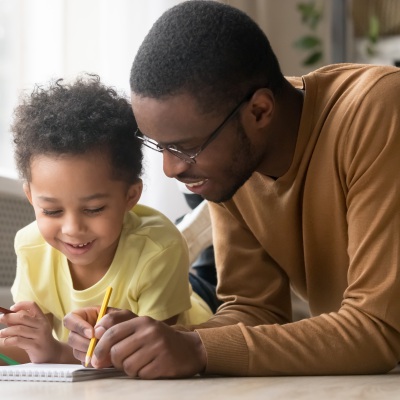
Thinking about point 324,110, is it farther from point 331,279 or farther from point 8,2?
point 8,2

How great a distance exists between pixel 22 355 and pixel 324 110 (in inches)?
29.5

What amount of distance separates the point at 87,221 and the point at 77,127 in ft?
0.62

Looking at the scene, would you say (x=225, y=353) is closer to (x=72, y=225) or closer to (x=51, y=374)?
(x=51, y=374)

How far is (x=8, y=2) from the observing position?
2.80 m

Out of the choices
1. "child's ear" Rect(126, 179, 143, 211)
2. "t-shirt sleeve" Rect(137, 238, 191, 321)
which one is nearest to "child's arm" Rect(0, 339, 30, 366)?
"t-shirt sleeve" Rect(137, 238, 191, 321)

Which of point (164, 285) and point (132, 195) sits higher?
point (132, 195)

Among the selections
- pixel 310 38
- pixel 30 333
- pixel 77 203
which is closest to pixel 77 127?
pixel 77 203

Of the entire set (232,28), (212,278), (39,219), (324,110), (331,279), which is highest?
(232,28)

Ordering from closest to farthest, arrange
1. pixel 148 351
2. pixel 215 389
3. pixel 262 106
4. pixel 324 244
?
pixel 215 389, pixel 148 351, pixel 262 106, pixel 324 244

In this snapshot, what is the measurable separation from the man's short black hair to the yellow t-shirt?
0.45m

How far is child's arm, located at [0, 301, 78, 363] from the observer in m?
1.60

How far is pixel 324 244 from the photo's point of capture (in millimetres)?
1705

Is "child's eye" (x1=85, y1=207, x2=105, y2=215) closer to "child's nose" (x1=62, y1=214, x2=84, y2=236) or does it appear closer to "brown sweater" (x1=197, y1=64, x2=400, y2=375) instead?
"child's nose" (x1=62, y1=214, x2=84, y2=236)

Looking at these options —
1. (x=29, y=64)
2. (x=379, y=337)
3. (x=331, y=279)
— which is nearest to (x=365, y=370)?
(x=379, y=337)
